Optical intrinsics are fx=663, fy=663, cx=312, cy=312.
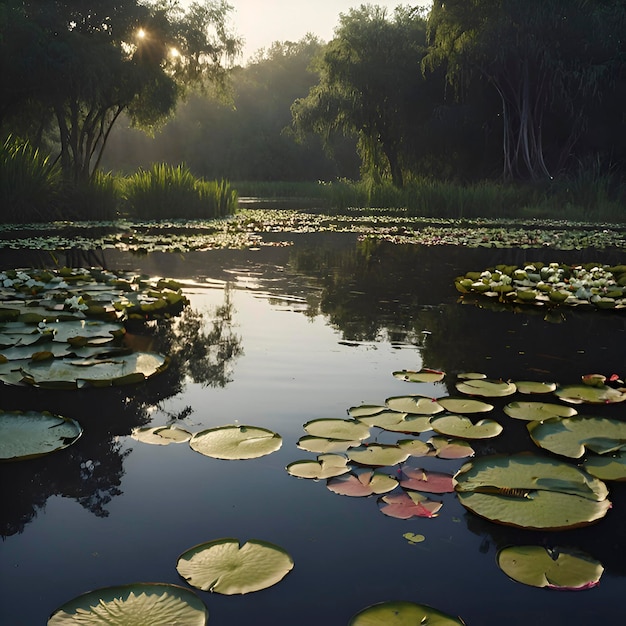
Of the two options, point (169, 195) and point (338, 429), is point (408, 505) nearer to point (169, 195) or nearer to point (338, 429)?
point (338, 429)

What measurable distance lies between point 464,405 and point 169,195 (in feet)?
41.2

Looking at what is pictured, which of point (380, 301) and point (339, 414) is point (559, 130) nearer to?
point (380, 301)

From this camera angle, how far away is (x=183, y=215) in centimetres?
1438

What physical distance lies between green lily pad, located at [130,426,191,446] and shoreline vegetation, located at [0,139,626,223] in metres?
10.6

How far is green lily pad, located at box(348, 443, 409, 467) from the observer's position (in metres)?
1.95

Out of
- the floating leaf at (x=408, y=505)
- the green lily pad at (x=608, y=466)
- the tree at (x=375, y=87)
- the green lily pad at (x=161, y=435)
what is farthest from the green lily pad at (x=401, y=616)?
the tree at (x=375, y=87)

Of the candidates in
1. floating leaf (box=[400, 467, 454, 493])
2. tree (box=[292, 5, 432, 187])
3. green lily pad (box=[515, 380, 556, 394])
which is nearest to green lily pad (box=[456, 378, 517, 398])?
green lily pad (box=[515, 380, 556, 394])

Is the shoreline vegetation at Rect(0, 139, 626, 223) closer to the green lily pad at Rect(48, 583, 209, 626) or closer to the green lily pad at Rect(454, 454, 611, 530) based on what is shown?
the green lily pad at Rect(454, 454, 611, 530)

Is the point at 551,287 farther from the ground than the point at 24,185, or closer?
closer

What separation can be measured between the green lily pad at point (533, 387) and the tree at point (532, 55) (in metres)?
17.0

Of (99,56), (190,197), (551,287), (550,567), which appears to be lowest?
(550,567)

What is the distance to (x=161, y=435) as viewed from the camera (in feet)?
7.22

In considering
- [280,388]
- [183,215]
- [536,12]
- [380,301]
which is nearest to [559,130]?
[536,12]

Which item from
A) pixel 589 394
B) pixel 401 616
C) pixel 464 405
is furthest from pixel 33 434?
pixel 589 394
